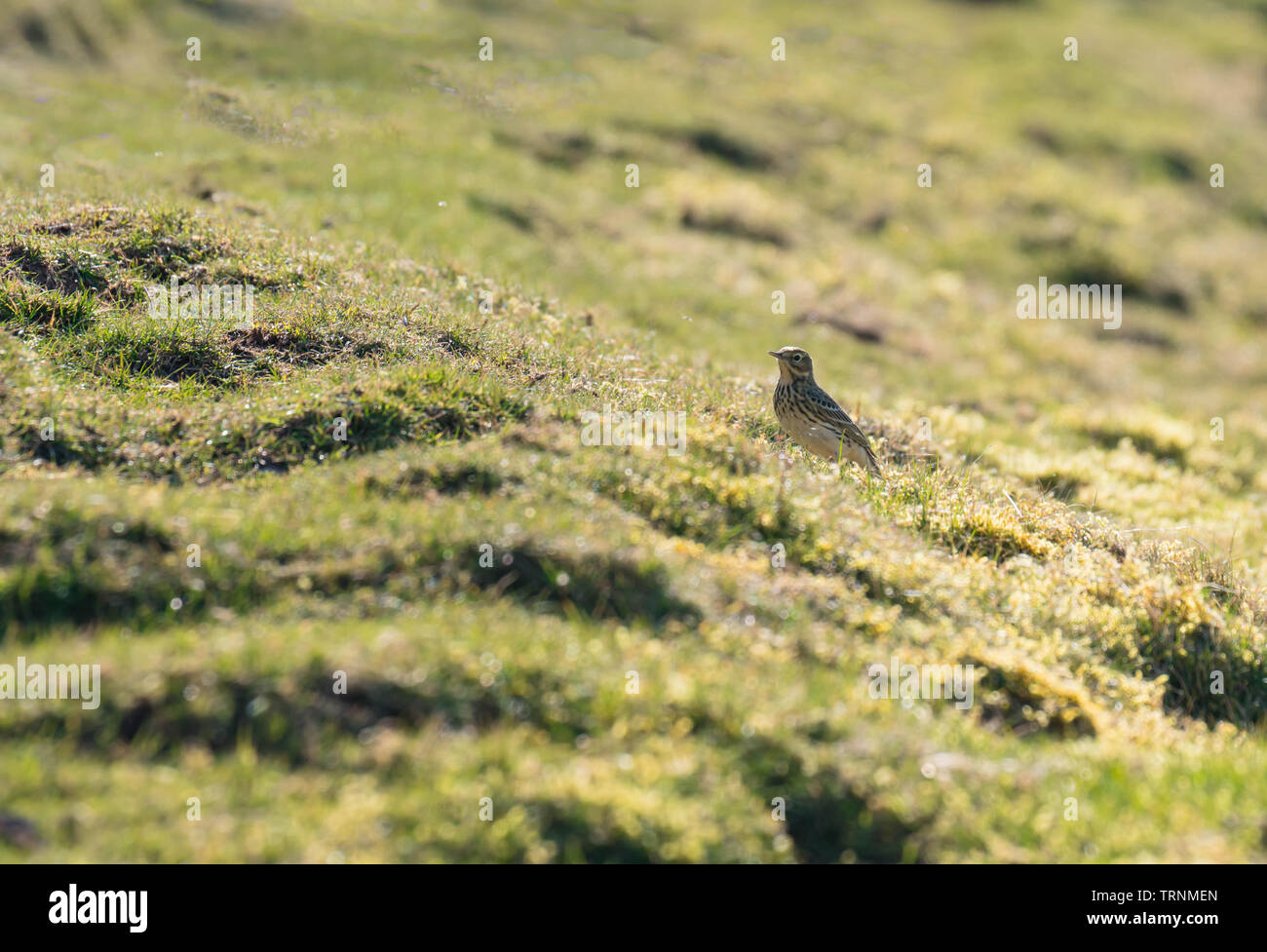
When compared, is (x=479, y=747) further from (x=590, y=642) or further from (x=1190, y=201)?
(x=1190, y=201)

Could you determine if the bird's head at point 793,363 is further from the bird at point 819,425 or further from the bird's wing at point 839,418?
the bird's wing at point 839,418

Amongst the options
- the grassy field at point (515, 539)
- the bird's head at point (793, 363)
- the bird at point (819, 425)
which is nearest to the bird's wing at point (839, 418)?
the bird at point (819, 425)

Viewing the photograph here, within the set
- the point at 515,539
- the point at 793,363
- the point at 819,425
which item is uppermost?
the point at 793,363

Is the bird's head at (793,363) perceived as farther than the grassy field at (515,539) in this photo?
Yes

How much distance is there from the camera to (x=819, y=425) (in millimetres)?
12336

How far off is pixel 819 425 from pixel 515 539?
4.69m

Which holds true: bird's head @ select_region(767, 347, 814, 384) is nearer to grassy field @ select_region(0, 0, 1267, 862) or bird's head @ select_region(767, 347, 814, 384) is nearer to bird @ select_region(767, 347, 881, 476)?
bird @ select_region(767, 347, 881, 476)

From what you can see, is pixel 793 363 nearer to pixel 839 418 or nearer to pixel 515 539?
pixel 839 418

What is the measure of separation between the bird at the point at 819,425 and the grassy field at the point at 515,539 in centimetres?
44

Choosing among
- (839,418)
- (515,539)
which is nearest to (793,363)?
(839,418)

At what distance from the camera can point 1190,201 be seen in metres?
35.2

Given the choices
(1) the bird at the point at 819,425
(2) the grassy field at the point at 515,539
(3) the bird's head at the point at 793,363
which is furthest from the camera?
(3) the bird's head at the point at 793,363

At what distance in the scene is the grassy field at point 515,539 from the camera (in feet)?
23.0
